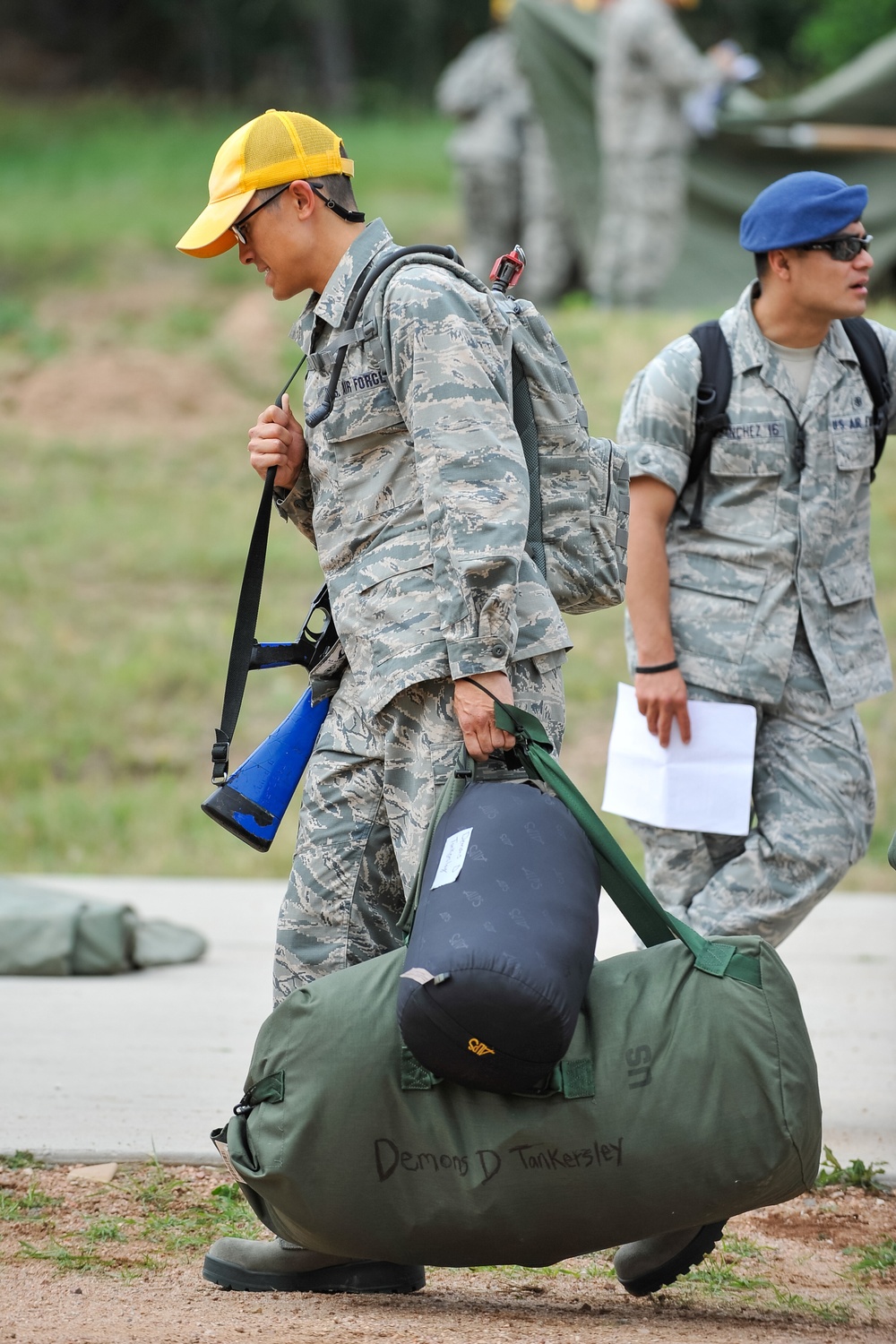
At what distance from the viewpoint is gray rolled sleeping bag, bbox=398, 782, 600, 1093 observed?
2.47m

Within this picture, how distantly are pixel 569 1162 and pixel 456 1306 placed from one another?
55cm

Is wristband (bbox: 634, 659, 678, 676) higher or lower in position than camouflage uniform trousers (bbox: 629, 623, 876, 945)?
higher

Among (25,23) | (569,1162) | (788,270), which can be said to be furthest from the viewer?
(25,23)

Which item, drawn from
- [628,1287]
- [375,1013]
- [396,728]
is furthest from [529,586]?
[628,1287]

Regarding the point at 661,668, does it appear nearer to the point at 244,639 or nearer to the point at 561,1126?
the point at 244,639

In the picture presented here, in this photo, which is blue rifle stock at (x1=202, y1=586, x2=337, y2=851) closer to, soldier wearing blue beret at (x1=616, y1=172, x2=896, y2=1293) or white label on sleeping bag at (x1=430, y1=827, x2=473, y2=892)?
white label on sleeping bag at (x1=430, y1=827, x2=473, y2=892)

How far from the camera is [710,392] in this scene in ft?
12.4

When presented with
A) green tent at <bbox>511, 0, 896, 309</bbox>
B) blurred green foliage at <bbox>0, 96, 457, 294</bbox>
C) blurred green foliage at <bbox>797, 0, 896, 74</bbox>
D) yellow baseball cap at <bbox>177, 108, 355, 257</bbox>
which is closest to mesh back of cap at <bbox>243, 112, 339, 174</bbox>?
yellow baseball cap at <bbox>177, 108, 355, 257</bbox>

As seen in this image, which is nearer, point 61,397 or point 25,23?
point 61,397

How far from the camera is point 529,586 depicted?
2932mm

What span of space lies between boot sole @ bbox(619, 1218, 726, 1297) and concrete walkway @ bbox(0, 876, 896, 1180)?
3.00 ft

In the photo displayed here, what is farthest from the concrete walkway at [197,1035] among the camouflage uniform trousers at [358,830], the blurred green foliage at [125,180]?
the blurred green foliage at [125,180]

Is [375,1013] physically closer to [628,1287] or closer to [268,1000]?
[628,1287]

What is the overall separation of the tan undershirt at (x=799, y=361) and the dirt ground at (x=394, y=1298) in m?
1.79
